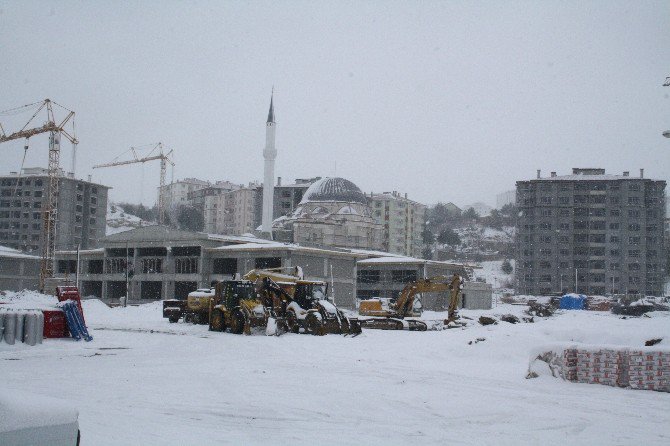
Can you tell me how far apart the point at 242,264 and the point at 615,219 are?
67056mm

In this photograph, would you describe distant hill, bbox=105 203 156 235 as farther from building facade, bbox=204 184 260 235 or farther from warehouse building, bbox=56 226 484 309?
warehouse building, bbox=56 226 484 309

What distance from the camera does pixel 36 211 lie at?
11700cm

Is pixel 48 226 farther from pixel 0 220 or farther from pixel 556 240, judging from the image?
pixel 556 240

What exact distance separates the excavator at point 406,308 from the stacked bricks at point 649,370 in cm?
1874

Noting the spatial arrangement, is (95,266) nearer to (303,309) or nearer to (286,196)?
(303,309)

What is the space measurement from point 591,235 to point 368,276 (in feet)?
151

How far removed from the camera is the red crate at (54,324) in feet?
76.1

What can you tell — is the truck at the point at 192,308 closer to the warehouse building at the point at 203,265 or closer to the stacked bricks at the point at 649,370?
the stacked bricks at the point at 649,370

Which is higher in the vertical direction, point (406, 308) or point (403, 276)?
point (403, 276)

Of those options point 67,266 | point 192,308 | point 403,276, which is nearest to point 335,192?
point 403,276

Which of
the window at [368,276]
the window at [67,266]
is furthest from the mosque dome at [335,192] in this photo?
the window at [67,266]

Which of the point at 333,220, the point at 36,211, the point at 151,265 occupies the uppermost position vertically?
the point at 36,211

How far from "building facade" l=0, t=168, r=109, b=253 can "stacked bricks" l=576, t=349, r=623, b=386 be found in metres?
113

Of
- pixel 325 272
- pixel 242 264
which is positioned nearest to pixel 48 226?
pixel 242 264
